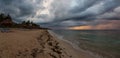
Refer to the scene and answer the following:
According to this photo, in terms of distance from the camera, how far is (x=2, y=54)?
9.95 m

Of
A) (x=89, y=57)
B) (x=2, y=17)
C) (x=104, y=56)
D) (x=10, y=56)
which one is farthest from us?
(x=2, y=17)

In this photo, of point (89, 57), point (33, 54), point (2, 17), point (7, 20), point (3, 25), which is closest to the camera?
point (33, 54)

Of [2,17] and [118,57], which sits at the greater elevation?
[2,17]

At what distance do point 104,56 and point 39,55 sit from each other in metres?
8.91

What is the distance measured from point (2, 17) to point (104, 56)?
9569cm

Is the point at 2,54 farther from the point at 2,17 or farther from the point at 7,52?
the point at 2,17

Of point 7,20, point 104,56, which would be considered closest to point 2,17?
point 7,20

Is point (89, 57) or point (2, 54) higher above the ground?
point (2, 54)

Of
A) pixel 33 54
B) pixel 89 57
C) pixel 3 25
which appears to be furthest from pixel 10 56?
pixel 3 25

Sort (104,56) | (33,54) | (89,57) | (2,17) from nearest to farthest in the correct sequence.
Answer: (33,54) → (89,57) → (104,56) → (2,17)

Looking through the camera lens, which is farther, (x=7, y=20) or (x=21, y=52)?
(x=7, y=20)

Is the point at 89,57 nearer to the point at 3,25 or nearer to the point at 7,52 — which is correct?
the point at 7,52

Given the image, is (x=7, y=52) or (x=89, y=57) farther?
(x=89, y=57)

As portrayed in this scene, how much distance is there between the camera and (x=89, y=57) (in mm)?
15938
